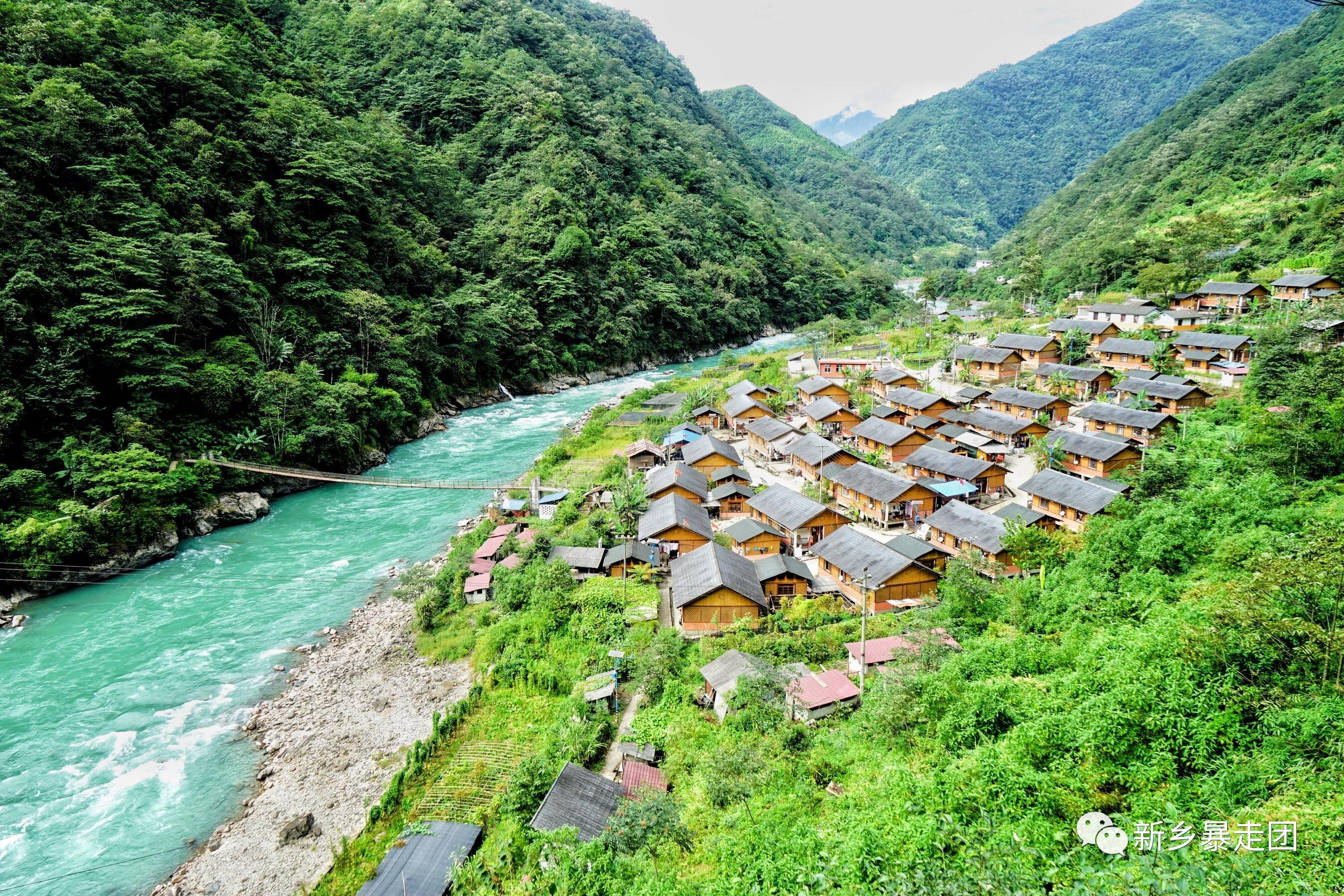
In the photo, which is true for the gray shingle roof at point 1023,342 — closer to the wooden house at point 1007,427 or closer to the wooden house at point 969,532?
the wooden house at point 1007,427

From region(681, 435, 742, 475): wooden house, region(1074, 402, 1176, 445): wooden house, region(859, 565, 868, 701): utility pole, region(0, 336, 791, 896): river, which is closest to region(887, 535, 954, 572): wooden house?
region(859, 565, 868, 701): utility pole

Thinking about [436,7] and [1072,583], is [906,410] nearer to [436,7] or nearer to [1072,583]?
[1072,583]

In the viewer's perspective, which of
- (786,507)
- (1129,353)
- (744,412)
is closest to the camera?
(786,507)

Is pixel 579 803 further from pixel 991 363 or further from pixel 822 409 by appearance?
pixel 991 363

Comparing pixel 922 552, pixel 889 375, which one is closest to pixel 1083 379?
pixel 889 375

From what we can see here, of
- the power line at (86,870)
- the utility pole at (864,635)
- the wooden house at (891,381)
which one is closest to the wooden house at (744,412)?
the wooden house at (891,381)

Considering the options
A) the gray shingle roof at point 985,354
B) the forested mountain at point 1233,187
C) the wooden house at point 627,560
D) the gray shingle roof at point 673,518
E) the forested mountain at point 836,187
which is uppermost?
the forested mountain at point 836,187

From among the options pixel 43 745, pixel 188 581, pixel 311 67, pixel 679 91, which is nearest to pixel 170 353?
pixel 188 581
